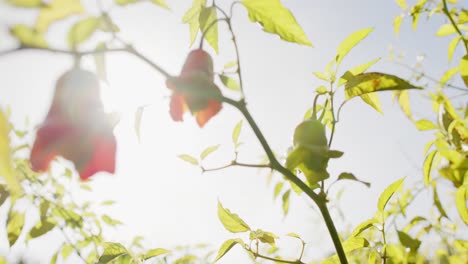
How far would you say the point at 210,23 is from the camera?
85 cm

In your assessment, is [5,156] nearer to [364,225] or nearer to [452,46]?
[364,225]

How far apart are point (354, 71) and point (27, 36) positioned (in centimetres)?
60

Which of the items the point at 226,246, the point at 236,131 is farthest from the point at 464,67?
the point at 226,246

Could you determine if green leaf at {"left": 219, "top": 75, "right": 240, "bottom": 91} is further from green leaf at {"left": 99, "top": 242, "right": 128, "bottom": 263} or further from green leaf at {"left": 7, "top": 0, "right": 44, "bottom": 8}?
green leaf at {"left": 99, "top": 242, "right": 128, "bottom": 263}

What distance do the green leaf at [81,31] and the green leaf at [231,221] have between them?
1.64 ft

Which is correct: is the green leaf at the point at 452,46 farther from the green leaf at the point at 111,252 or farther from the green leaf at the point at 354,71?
the green leaf at the point at 111,252

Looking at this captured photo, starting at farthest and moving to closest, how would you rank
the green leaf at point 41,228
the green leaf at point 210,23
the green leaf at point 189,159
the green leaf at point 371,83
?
the green leaf at point 41,228
the green leaf at point 189,159
the green leaf at point 210,23
the green leaf at point 371,83

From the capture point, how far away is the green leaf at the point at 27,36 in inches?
19.3

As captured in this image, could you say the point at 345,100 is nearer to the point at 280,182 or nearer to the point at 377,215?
the point at 377,215

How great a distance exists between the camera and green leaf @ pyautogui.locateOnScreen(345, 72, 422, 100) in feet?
2.30

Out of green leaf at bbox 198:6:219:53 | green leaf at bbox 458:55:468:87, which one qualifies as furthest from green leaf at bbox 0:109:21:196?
green leaf at bbox 458:55:468:87

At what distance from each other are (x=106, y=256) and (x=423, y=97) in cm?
133

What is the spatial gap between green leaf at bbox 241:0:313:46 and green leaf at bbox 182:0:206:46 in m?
0.13

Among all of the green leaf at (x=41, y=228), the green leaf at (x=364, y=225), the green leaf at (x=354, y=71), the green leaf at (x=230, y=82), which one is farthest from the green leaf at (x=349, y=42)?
the green leaf at (x=41, y=228)
